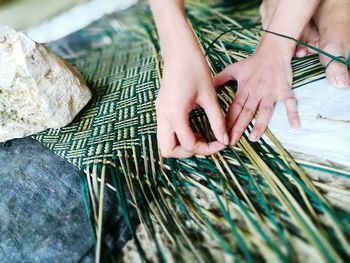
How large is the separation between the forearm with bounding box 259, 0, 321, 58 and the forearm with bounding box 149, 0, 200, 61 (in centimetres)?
31

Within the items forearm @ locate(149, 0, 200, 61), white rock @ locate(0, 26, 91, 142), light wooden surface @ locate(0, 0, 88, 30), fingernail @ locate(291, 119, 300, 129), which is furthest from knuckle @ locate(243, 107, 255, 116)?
light wooden surface @ locate(0, 0, 88, 30)

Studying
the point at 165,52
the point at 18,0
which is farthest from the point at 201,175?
the point at 18,0

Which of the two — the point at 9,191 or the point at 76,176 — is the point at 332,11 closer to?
the point at 76,176

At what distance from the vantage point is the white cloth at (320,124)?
78cm

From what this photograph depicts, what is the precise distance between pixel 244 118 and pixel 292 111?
12 centimetres

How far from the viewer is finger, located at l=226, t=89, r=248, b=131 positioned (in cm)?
90

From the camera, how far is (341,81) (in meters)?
0.90

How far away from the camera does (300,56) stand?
42.6 inches

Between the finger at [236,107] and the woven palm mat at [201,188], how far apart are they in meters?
0.04

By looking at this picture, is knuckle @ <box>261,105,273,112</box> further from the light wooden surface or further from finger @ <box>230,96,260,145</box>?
the light wooden surface

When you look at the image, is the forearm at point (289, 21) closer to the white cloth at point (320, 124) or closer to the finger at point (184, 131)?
the white cloth at point (320, 124)

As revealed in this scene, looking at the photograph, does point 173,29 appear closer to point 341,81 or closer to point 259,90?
point 259,90

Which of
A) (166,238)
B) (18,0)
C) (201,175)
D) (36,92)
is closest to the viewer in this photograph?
(166,238)

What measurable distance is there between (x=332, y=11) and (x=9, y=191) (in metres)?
1.08
